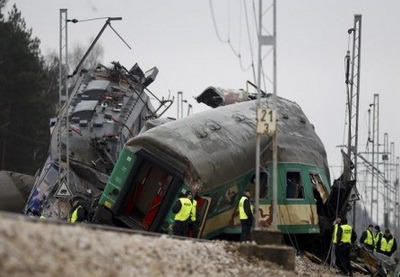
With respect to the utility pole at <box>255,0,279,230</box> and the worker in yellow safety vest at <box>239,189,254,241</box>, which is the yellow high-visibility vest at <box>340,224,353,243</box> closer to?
the worker in yellow safety vest at <box>239,189,254,241</box>

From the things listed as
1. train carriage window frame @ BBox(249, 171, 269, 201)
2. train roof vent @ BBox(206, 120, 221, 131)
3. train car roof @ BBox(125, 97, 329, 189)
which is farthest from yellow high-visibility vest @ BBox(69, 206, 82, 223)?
train carriage window frame @ BBox(249, 171, 269, 201)

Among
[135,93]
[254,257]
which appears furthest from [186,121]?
[135,93]

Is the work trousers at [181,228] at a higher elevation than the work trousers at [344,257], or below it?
higher

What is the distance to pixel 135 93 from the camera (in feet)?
116

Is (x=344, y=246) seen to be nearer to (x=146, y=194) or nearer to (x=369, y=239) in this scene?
(x=146, y=194)

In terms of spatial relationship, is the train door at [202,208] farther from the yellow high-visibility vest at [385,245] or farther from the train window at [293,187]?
the yellow high-visibility vest at [385,245]

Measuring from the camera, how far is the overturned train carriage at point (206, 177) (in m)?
Result: 22.0

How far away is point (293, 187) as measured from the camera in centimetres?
2450

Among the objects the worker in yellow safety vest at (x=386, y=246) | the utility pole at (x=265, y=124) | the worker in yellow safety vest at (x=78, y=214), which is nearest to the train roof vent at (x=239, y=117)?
the worker in yellow safety vest at (x=78, y=214)

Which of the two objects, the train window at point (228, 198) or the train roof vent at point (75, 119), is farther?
the train roof vent at point (75, 119)

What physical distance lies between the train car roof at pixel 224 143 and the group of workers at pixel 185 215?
424 millimetres

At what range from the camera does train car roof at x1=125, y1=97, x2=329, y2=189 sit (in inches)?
862

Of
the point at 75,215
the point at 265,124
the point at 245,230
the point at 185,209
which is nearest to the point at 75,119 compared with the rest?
the point at 75,215

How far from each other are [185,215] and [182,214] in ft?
0.24
